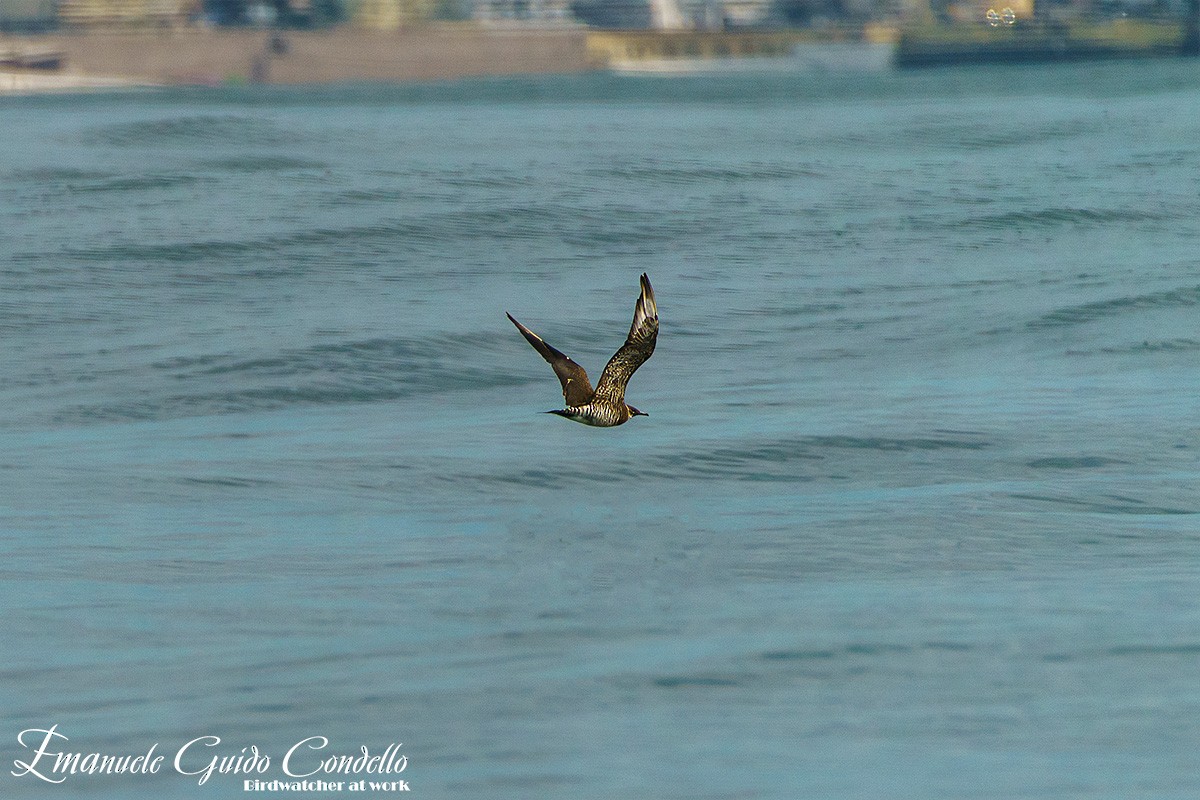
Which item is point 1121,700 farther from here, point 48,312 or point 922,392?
point 48,312

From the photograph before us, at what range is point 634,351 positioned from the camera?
8586 millimetres

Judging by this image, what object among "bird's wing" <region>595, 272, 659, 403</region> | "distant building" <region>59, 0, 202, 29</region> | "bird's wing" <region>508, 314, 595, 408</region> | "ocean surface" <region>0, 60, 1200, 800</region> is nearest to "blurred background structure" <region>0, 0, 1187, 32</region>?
"distant building" <region>59, 0, 202, 29</region>

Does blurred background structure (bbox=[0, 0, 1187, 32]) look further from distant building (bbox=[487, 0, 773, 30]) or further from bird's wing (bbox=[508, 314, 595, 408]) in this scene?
bird's wing (bbox=[508, 314, 595, 408])

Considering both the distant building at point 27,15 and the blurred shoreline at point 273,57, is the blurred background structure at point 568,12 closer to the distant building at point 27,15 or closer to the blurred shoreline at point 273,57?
the distant building at point 27,15

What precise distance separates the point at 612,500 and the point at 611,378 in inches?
225

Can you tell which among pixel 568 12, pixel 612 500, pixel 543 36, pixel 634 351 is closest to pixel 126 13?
pixel 543 36

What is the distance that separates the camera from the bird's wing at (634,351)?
845 centimetres

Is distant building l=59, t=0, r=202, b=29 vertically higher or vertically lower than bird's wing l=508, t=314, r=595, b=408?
higher

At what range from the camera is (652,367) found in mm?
21219

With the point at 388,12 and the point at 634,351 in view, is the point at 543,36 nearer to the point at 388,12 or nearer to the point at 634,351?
the point at 388,12

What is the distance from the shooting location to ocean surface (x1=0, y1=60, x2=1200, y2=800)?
901cm

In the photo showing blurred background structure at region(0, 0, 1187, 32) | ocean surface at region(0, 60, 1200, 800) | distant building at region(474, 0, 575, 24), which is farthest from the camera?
distant building at region(474, 0, 575, 24)

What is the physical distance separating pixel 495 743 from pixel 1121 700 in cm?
324

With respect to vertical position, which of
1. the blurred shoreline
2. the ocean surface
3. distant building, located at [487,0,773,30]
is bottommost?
the ocean surface
